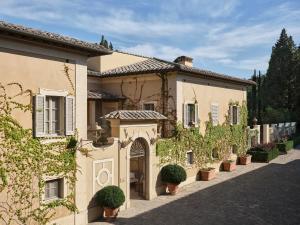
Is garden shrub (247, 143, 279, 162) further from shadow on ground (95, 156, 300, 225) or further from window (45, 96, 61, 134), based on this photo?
window (45, 96, 61, 134)

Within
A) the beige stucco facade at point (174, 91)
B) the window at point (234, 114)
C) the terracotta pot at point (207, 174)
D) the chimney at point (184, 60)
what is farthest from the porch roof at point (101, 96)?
the window at point (234, 114)

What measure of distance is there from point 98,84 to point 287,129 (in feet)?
95.2

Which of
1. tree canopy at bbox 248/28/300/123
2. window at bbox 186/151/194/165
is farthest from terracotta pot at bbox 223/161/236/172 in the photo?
tree canopy at bbox 248/28/300/123

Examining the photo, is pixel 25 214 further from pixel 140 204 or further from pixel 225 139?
pixel 225 139

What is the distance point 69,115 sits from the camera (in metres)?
12.3

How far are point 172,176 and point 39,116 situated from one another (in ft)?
26.9

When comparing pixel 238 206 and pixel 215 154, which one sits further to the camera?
pixel 215 154

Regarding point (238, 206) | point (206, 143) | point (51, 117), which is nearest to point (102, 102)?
point (206, 143)

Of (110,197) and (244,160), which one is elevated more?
(110,197)

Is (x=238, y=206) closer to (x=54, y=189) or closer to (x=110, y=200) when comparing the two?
(x=110, y=200)

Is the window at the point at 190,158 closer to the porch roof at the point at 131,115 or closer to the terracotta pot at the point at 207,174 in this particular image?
the terracotta pot at the point at 207,174

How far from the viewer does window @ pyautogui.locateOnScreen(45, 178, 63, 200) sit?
38.7 feet

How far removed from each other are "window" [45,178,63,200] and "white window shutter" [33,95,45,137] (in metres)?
1.91

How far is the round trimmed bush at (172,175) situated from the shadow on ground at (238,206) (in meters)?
1.05
